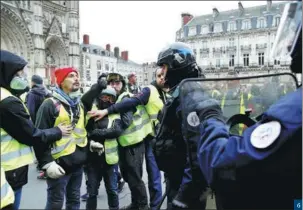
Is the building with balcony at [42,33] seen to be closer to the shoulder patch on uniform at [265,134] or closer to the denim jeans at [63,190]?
the denim jeans at [63,190]

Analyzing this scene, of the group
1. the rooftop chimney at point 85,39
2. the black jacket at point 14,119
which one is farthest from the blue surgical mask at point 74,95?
the rooftop chimney at point 85,39

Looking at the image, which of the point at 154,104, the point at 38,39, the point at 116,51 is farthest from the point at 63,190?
the point at 116,51

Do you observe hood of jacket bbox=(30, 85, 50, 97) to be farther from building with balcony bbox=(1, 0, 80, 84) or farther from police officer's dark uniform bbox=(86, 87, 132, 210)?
building with balcony bbox=(1, 0, 80, 84)

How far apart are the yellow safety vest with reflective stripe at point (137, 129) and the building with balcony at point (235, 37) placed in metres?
34.6

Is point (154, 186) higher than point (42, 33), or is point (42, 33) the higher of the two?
point (42, 33)

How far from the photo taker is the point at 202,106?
151 centimetres

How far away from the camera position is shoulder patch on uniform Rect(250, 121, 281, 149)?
1082 mm

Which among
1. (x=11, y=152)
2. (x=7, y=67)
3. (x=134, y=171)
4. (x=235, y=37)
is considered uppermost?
(x=235, y=37)

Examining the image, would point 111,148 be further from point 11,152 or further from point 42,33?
point 42,33

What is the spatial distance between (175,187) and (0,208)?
1.30 metres

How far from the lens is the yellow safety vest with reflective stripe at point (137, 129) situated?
4453 mm

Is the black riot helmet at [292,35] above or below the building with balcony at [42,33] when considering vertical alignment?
below

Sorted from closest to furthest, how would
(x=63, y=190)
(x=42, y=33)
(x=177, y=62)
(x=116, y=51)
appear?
1. (x=177, y=62)
2. (x=63, y=190)
3. (x=42, y=33)
4. (x=116, y=51)

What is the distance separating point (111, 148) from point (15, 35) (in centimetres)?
2839
